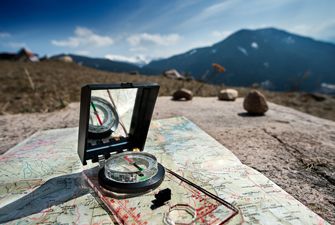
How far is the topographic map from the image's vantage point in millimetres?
1425

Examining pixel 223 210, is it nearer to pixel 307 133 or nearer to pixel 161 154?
pixel 161 154

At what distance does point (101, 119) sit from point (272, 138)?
7.85ft

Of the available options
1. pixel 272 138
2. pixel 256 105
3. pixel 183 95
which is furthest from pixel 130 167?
pixel 183 95

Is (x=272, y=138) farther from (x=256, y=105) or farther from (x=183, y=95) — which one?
(x=183, y=95)

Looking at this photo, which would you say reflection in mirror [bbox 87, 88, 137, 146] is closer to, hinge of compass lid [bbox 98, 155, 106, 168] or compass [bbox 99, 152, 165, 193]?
hinge of compass lid [bbox 98, 155, 106, 168]

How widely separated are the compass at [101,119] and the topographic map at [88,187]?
0.39 metres

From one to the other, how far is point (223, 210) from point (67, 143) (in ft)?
6.60

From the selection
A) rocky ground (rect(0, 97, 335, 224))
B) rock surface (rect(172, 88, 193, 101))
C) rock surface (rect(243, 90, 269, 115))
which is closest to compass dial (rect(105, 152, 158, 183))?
rocky ground (rect(0, 97, 335, 224))

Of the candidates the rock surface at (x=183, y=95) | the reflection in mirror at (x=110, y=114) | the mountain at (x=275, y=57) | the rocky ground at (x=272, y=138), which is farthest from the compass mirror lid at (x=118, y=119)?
the mountain at (x=275, y=57)

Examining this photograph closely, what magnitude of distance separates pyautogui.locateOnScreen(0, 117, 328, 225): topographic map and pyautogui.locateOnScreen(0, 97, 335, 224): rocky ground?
0.28 meters

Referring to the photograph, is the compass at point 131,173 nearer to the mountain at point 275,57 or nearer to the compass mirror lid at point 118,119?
the compass mirror lid at point 118,119

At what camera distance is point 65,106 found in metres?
5.08

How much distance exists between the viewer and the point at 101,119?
1.99 meters

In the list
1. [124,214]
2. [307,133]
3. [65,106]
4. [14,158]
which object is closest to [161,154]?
[124,214]
